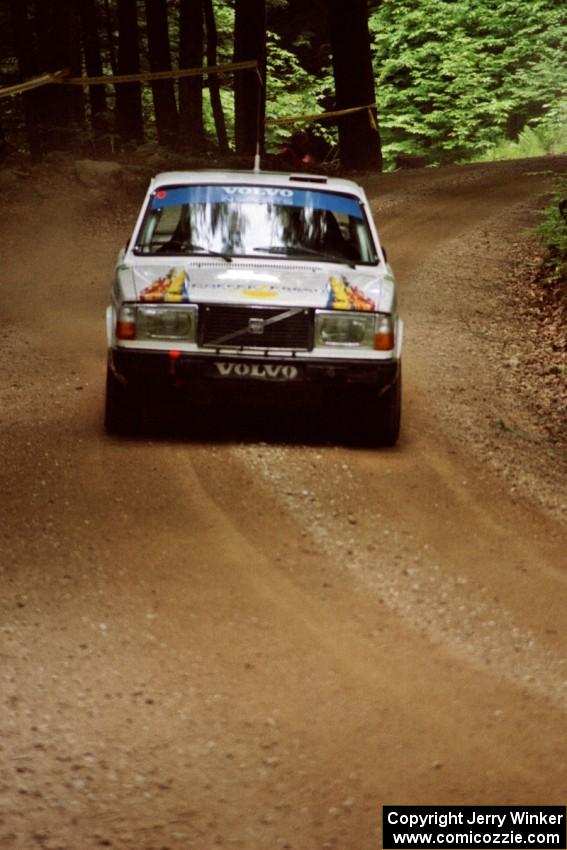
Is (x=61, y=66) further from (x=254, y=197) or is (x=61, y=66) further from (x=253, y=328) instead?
(x=253, y=328)

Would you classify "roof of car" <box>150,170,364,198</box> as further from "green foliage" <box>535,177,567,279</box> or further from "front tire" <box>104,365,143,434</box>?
"green foliage" <box>535,177,567,279</box>

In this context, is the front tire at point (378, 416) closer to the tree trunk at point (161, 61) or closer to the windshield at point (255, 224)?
the windshield at point (255, 224)

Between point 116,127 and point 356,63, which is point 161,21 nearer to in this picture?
point 116,127

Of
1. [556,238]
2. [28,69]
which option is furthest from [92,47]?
[556,238]

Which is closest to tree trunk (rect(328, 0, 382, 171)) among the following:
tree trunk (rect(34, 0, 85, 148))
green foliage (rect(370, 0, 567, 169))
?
tree trunk (rect(34, 0, 85, 148))

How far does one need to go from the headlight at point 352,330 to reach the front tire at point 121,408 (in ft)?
4.53

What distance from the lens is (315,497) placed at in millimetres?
7754

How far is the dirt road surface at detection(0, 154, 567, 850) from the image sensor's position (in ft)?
14.2

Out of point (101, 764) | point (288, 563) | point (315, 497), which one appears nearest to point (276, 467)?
point (315, 497)

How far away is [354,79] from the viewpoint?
25906mm

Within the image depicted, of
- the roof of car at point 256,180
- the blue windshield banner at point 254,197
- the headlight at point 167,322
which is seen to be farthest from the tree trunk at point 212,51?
the headlight at point 167,322

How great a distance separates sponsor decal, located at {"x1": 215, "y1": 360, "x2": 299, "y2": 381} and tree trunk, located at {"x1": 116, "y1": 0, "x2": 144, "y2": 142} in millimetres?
18974

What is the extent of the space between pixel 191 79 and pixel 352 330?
64.5ft

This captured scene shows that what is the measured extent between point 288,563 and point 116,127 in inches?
870
